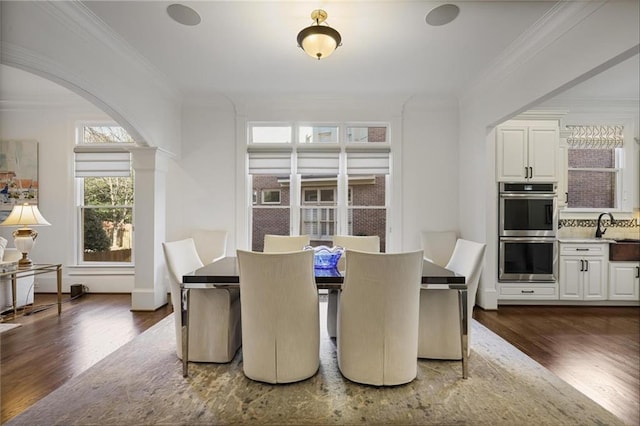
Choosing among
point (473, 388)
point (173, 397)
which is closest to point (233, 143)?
point (173, 397)

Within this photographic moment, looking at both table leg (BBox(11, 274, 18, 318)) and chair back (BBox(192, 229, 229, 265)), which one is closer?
table leg (BBox(11, 274, 18, 318))

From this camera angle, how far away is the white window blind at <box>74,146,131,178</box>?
4.78 m

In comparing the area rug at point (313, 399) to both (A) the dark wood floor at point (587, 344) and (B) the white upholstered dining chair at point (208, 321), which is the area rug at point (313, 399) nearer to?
(B) the white upholstered dining chair at point (208, 321)

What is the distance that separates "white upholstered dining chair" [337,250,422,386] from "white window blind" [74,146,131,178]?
4.25m

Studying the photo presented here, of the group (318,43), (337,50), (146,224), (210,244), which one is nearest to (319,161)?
(337,50)

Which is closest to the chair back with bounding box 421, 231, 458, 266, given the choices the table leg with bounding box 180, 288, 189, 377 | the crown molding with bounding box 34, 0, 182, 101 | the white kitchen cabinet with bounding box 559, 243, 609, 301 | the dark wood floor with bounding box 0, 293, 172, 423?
the white kitchen cabinet with bounding box 559, 243, 609, 301

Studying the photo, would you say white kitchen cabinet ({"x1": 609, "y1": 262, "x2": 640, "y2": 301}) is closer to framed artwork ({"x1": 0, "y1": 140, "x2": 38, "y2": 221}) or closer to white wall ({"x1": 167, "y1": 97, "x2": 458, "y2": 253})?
white wall ({"x1": 167, "y1": 97, "x2": 458, "y2": 253})

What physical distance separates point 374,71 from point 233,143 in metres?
2.21

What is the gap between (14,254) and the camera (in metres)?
4.10

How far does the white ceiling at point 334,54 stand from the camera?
2629 mm

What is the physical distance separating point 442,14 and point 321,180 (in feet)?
8.64

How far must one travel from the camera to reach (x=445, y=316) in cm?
252

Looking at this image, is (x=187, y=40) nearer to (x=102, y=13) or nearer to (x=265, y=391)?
(x=102, y=13)

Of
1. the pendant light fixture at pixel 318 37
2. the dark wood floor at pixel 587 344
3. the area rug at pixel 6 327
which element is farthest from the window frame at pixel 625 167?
the area rug at pixel 6 327
